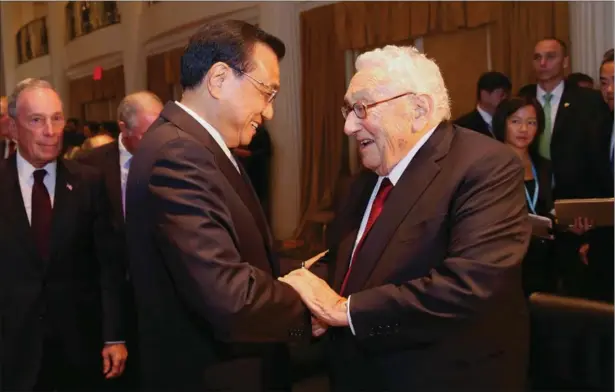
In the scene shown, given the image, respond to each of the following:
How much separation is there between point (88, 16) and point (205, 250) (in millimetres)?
5170

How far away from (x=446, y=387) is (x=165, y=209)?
2.46 ft

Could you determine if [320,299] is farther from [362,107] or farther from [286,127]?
[286,127]

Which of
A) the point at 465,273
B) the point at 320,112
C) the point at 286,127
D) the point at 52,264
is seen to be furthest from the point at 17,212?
the point at 320,112

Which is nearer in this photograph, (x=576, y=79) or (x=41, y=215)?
(x=41, y=215)

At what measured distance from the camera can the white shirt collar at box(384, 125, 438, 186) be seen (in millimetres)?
1644

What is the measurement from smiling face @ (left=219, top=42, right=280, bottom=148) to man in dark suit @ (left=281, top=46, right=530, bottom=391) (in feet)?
0.71

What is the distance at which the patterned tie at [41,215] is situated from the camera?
7.61 ft

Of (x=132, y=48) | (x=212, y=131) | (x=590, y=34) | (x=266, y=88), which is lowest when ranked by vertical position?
(x=212, y=131)

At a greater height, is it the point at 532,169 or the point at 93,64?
the point at 93,64

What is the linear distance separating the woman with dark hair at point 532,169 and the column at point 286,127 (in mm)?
3455

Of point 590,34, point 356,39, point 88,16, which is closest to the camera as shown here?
point 590,34

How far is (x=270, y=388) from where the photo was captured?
1.66 metres

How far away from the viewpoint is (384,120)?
163 centimetres

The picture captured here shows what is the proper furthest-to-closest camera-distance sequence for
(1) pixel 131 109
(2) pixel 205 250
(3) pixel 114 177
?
(1) pixel 131 109 → (3) pixel 114 177 → (2) pixel 205 250
